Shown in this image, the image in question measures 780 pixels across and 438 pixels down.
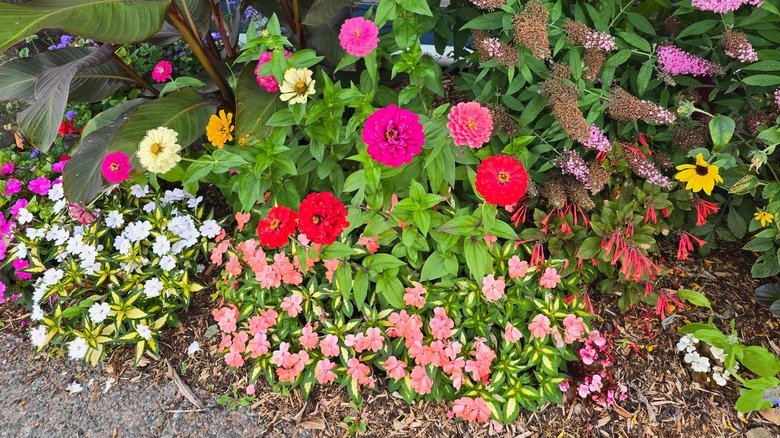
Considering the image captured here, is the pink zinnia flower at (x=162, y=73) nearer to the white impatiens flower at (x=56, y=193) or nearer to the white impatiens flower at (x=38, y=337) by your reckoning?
the white impatiens flower at (x=56, y=193)

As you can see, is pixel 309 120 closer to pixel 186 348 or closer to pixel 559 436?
pixel 186 348

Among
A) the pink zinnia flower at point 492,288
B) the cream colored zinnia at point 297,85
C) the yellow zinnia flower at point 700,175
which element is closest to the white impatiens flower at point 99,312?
the cream colored zinnia at point 297,85

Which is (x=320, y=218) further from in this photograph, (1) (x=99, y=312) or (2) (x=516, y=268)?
(1) (x=99, y=312)

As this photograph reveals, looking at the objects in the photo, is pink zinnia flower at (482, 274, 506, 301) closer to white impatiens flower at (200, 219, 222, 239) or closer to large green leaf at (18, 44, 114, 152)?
white impatiens flower at (200, 219, 222, 239)

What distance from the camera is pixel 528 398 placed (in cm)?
172

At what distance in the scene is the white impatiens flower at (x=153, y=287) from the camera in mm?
1935

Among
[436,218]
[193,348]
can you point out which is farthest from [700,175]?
[193,348]

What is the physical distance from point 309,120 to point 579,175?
919 millimetres

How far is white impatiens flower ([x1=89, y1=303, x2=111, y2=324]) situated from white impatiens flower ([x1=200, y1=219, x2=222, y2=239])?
0.44 metres

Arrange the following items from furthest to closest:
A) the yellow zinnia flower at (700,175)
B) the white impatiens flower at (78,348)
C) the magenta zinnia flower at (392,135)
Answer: the white impatiens flower at (78,348) → the yellow zinnia flower at (700,175) → the magenta zinnia flower at (392,135)

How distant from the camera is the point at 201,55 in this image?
193cm

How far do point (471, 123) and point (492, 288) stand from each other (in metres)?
0.63

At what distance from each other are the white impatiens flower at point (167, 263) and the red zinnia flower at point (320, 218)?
821mm

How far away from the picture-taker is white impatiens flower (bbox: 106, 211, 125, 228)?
2097 mm
